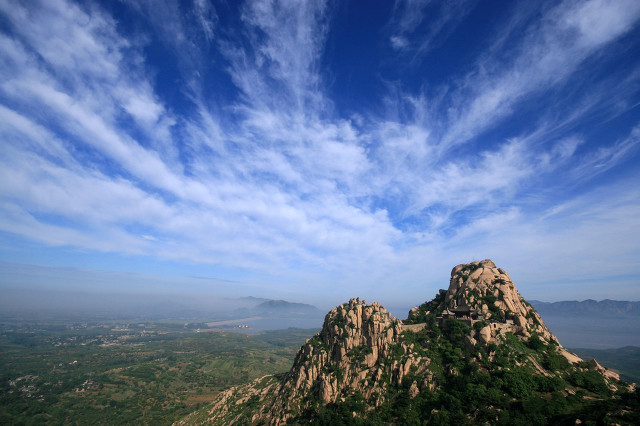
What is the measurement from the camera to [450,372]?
4441 centimetres

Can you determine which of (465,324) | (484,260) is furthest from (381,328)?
(484,260)

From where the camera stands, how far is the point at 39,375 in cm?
16075

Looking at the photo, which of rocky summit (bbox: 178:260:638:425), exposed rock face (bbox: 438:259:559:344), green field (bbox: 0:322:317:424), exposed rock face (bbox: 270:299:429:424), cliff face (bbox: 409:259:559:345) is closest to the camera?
rocky summit (bbox: 178:260:638:425)

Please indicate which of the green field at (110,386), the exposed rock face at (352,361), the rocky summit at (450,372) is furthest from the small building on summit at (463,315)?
the green field at (110,386)

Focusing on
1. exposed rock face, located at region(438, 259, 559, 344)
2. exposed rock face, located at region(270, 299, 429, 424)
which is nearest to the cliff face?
exposed rock face, located at region(438, 259, 559, 344)

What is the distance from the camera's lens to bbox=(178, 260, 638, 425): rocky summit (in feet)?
122

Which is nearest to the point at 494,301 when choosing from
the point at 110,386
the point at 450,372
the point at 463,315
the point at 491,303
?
the point at 491,303

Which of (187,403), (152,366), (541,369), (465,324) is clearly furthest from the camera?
(152,366)

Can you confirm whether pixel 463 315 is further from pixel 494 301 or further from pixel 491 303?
pixel 494 301

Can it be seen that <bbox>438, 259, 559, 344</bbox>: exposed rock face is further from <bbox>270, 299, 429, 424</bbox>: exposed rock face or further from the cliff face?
<bbox>270, 299, 429, 424</bbox>: exposed rock face

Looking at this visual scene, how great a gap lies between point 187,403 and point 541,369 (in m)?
142

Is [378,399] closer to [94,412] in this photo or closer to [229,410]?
[229,410]

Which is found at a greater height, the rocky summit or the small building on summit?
the small building on summit

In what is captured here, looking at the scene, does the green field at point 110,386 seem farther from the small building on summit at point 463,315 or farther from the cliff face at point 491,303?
the cliff face at point 491,303
